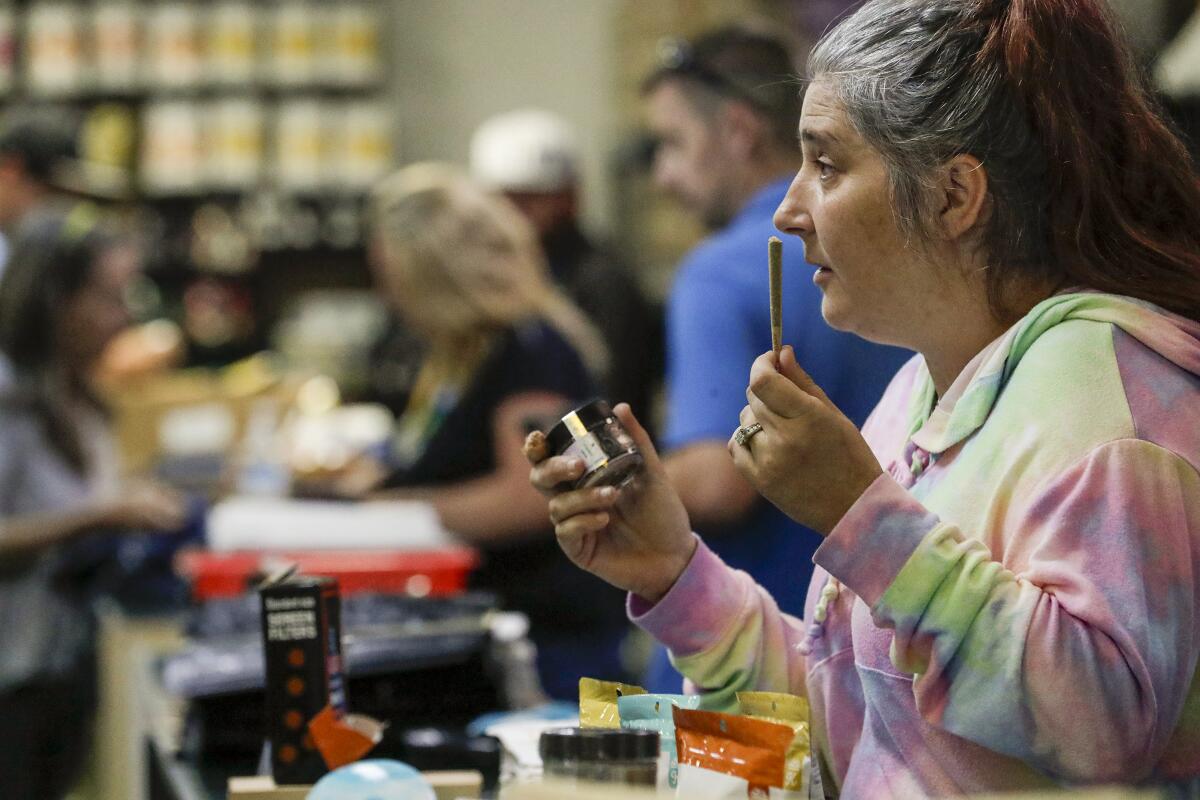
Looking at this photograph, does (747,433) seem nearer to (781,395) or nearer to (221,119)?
(781,395)

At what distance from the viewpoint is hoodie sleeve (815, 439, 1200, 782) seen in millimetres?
1065

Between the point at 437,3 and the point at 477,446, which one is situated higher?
the point at 437,3

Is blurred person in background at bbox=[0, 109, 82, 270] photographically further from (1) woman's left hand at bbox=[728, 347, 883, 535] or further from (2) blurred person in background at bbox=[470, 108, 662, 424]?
(1) woman's left hand at bbox=[728, 347, 883, 535]

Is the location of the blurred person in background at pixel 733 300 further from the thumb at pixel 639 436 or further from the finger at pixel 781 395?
the finger at pixel 781 395

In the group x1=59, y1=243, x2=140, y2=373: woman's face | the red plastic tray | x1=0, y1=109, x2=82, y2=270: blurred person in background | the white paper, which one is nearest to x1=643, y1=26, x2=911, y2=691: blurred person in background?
the red plastic tray

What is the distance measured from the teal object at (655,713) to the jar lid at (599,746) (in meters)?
0.12

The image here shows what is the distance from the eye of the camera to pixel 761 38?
271 centimetres

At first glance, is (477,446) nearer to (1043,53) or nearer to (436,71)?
(1043,53)

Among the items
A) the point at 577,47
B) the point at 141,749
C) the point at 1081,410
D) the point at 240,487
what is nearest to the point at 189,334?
the point at 577,47

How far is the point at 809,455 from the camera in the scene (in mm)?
1136

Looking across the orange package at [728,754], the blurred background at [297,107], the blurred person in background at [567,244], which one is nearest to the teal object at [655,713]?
the orange package at [728,754]

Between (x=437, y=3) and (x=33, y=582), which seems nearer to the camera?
(x=33, y=582)

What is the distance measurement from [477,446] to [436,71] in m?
4.81

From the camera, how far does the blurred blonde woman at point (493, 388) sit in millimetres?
3027
